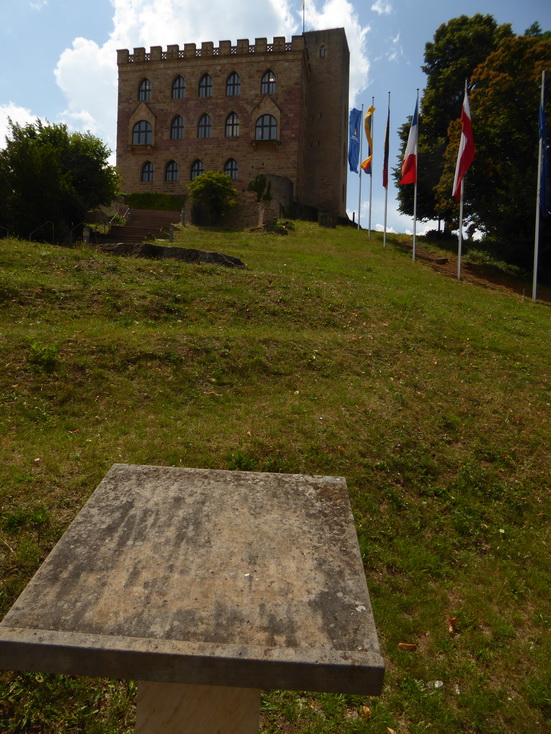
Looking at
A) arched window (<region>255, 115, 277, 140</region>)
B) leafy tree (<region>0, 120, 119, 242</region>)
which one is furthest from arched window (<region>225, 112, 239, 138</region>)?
leafy tree (<region>0, 120, 119, 242</region>)

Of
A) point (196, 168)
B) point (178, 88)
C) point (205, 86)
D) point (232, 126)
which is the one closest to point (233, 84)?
point (205, 86)

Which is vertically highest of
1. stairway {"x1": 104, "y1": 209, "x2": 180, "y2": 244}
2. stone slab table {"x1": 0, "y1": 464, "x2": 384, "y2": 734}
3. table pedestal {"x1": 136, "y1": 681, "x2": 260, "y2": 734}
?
stairway {"x1": 104, "y1": 209, "x2": 180, "y2": 244}

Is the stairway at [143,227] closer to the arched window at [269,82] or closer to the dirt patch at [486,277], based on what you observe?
the arched window at [269,82]

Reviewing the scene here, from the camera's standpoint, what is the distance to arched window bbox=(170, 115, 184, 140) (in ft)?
125

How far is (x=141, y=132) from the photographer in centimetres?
3856

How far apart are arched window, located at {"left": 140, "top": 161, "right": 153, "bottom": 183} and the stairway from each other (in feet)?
20.9

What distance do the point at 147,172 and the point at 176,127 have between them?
4.24 metres

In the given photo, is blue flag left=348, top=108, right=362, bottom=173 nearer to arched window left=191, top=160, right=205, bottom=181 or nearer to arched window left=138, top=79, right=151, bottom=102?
arched window left=191, top=160, right=205, bottom=181

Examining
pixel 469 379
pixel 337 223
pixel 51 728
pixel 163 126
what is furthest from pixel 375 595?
pixel 163 126

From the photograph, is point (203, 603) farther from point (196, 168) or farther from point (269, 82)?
point (269, 82)

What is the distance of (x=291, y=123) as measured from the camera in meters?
36.3

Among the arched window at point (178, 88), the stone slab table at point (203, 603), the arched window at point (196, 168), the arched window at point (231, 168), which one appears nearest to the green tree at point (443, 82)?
the arched window at point (231, 168)

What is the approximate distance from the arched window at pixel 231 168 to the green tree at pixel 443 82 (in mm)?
Answer: 12290

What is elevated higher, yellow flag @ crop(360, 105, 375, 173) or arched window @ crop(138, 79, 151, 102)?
arched window @ crop(138, 79, 151, 102)
